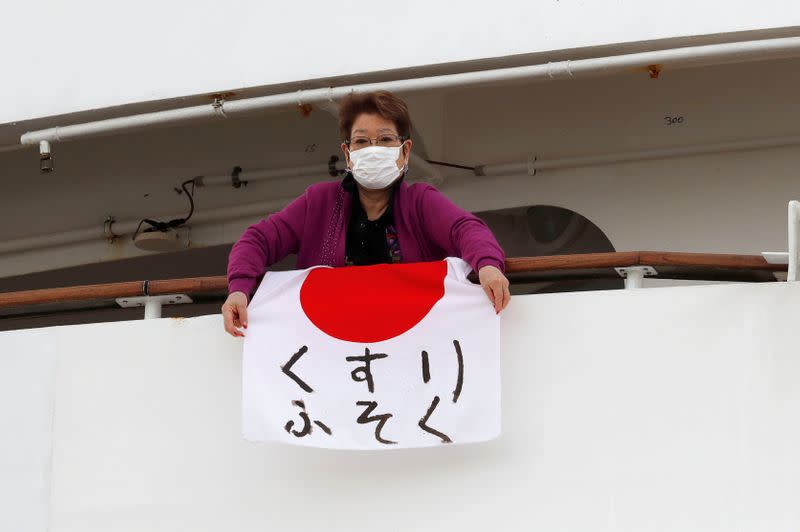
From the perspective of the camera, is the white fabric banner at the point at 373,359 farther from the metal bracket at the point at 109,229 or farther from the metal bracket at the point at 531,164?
the metal bracket at the point at 109,229

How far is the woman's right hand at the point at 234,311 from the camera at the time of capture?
3.26 m

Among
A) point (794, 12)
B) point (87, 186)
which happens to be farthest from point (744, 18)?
point (87, 186)

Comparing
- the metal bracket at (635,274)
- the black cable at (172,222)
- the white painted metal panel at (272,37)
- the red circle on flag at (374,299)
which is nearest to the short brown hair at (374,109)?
the red circle on flag at (374,299)

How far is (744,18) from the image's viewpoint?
3822 millimetres

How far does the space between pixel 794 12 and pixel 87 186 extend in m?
3.35

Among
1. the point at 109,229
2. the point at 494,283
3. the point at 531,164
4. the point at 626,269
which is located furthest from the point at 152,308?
the point at 109,229

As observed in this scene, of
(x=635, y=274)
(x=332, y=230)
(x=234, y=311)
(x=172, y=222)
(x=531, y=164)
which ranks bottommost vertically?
(x=234, y=311)

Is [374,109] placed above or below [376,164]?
above

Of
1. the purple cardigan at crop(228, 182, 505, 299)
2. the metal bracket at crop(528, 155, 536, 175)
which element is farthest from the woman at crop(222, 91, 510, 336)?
the metal bracket at crop(528, 155, 536, 175)

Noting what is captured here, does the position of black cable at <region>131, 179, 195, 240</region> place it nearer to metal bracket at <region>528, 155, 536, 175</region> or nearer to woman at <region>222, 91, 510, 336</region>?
metal bracket at <region>528, 155, 536, 175</region>

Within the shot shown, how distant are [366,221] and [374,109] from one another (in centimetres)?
30

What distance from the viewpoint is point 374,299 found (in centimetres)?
327

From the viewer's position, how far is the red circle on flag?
324cm

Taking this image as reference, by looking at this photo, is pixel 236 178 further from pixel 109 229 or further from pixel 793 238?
pixel 793 238
